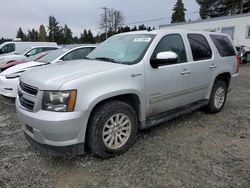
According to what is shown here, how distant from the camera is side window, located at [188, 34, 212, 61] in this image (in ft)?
13.6

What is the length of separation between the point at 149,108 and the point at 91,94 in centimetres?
108

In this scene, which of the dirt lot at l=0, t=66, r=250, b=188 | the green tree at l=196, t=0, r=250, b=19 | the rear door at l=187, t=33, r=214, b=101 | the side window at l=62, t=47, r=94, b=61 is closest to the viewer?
the dirt lot at l=0, t=66, r=250, b=188

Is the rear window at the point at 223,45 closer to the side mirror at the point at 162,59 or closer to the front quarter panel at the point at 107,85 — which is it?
the side mirror at the point at 162,59

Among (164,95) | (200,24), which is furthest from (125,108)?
(200,24)

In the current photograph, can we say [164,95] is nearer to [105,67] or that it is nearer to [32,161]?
[105,67]

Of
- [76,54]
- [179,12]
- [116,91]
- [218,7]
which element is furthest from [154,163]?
[179,12]

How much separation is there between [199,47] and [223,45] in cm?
99

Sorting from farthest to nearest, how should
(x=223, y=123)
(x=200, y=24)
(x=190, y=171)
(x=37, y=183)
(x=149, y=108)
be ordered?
(x=200, y=24), (x=223, y=123), (x=149, y=108), (x=190, y=171), (x=37, y=183)

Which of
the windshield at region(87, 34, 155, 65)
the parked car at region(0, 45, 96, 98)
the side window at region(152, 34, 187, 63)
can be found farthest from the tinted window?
the side window at region(152, 34, 187, 63)

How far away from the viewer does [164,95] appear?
3.56 m

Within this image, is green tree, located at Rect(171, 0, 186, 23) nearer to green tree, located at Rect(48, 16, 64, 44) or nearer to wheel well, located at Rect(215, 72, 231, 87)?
green tree, located at Rect(48, 16, 64, 44)

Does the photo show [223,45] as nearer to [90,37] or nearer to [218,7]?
[218,7]

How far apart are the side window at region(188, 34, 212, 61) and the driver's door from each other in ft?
0.89

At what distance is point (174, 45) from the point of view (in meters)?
3.85
